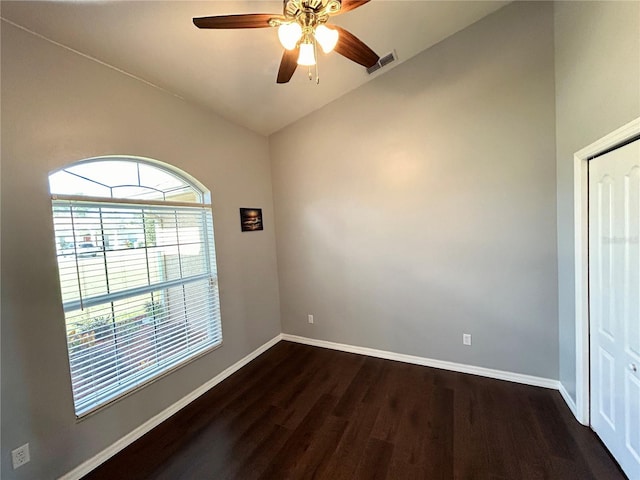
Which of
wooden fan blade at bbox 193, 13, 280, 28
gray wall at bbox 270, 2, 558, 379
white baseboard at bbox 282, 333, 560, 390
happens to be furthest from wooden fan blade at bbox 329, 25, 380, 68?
white baseboard at bbox 282, 333, 560, 390

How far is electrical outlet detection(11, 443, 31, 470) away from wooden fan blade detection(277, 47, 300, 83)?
2742 millimetres

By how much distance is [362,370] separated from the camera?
290cm

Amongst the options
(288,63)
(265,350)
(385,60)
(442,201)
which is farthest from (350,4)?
(265,350)

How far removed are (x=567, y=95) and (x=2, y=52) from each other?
3646mm

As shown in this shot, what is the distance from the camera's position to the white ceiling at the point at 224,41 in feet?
5.15

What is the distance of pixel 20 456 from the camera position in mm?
1524

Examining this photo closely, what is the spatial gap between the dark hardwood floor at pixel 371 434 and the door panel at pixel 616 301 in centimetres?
22

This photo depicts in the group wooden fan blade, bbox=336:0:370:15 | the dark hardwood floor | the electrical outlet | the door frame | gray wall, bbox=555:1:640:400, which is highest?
wooden fan blade, bbox=336:0:370:15

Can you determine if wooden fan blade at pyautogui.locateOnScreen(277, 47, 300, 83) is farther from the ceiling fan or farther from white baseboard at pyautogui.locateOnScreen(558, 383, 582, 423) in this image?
white baseboard at pyautogui.locateOnScreen(558, 383, 582, 423)

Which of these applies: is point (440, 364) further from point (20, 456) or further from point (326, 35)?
point (20, 456)

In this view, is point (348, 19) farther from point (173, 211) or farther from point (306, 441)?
point (306, 441)

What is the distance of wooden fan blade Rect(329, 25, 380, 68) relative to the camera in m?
1.51

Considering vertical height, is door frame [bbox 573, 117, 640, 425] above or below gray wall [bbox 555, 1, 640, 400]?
below

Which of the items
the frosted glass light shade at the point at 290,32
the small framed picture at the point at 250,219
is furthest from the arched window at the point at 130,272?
the frosted glass light shade at the point at 290,32
